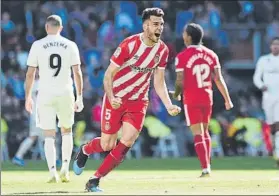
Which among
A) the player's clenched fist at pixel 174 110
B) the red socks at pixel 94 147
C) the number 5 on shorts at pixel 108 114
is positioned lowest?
the red socks at pixel 94 147

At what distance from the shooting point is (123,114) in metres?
13.9

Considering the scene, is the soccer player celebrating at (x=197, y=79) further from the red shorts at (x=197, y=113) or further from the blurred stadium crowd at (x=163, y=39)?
the blurred stadium crowd at (x=163, y=39)

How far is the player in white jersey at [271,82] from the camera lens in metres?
20.4

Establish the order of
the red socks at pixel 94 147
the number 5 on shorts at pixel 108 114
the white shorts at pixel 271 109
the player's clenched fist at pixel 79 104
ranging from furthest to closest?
the white shorts at pixel 271 109 < the player's clenched fist at pixel 79 104 < the red socks at pixel 94 147 < the number 5 on shorts at pixel 108 114

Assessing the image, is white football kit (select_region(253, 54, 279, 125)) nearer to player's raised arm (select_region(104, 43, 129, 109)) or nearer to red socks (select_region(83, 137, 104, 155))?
red socks (select_region(83, 137, 104, 155))

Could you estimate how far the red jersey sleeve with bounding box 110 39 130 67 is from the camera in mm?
13477

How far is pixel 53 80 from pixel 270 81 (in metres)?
6.09

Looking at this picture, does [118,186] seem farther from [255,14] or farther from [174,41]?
[255,14]

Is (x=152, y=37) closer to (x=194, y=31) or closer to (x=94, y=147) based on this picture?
(x=94, y=147)

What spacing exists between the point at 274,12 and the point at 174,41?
3623 millimetres

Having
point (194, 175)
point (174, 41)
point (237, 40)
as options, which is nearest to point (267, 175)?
point (194, 175)

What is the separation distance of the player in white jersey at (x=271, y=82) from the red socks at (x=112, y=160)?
726 centimetres

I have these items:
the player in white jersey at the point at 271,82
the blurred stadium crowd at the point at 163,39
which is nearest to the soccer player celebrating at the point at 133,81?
the player in white jersey at the point at 271,82

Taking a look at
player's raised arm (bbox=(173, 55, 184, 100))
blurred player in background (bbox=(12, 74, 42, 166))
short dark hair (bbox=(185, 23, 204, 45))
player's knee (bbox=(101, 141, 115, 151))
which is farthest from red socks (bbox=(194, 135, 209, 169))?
blurred player in background (bbox=(12, 74, 42, 166))
